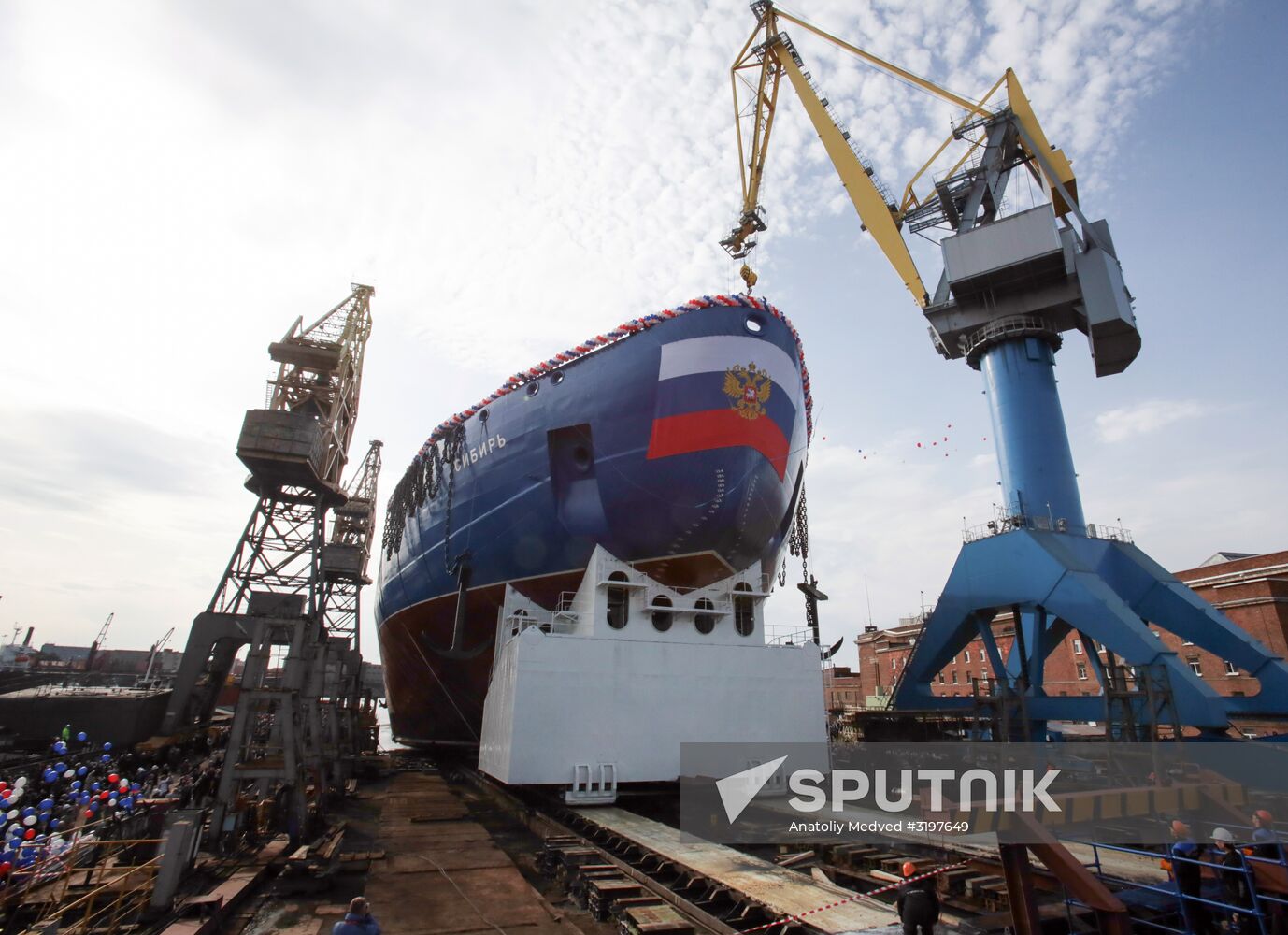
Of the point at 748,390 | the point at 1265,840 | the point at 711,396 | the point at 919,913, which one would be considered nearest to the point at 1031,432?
the point at 748,390

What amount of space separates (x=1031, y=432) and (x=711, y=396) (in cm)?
1190

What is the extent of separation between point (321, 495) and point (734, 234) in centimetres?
1719

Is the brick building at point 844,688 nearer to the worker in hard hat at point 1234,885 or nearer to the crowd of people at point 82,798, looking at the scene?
the crowd of people at point 82,798

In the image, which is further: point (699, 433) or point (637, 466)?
point (637, 466)

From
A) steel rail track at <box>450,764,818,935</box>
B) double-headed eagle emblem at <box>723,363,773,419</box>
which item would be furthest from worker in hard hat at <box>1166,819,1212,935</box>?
double-headed eagle emblem at <box>723,363,773,419</box>

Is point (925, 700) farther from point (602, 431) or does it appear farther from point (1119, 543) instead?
point (602, 431)

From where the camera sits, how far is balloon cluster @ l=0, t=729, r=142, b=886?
952 centimetres

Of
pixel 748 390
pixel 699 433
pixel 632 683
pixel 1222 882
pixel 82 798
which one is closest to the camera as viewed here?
pixel 1222 882

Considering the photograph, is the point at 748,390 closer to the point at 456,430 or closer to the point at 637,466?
the point at 637,466

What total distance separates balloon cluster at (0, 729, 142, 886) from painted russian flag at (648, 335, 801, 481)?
1166 cm

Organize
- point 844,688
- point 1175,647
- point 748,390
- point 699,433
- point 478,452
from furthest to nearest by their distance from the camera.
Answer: point 844,688, point 1175,647, point 478,452, point 748,390, point 699,433

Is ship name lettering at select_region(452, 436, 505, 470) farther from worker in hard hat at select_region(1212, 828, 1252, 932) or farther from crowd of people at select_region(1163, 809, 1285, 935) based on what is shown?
worker in hard hat at select_region(1212, 828, 1252, 932)

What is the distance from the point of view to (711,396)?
1473 cm

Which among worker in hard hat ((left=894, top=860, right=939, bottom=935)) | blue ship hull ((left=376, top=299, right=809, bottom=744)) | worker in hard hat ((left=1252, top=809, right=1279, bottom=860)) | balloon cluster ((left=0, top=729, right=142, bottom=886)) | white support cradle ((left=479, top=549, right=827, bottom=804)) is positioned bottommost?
balloon cluster ((left=0, top=729, right=142, bottom=886))
